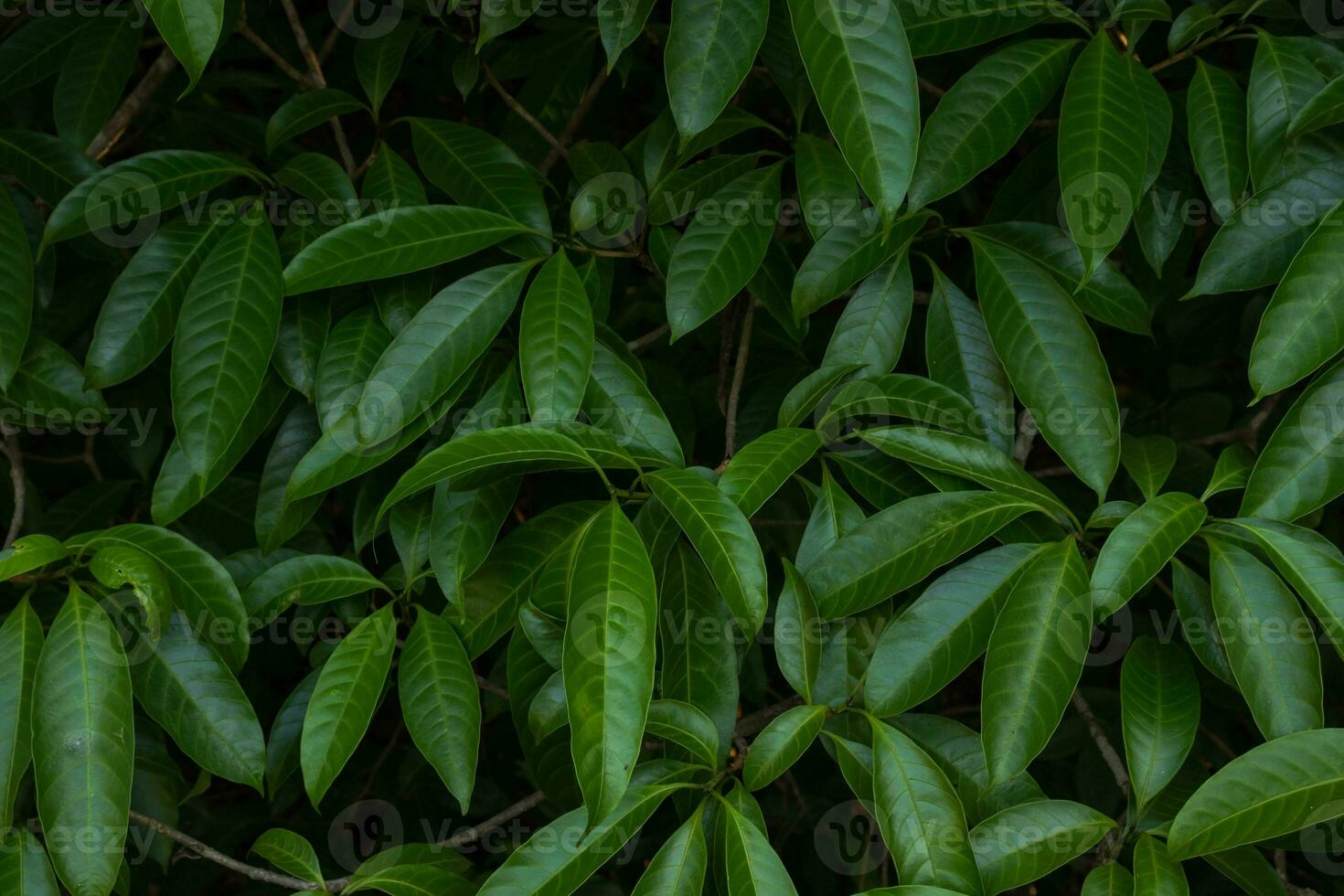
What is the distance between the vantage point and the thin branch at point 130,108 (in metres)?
1.64

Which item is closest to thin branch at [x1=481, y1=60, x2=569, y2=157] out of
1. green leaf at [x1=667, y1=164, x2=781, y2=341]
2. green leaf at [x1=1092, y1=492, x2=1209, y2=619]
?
green leaf at [x1=667, y1=164, x2=781, y2=341]

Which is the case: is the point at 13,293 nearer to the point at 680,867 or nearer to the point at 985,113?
the point at 680,867

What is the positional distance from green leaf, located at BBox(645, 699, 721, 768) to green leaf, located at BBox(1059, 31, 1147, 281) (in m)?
0.55

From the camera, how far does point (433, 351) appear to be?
1.22 metres

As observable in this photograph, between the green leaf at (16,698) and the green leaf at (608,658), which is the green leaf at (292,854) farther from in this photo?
the green leaf at (608,658)

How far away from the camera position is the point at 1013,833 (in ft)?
3.49

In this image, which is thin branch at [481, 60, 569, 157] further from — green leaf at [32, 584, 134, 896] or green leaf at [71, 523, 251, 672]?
green leaf at [32, 584, 134, 896]

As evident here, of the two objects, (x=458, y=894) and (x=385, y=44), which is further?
(x=385, y=44)

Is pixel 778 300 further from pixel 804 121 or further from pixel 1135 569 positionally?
pixel 1135 569

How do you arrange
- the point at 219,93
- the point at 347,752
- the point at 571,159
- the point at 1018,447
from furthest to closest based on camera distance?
the point at 219,93
the point at 571,159
the point at 1018,447
the point at 347,752

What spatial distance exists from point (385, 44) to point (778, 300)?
2.07ft

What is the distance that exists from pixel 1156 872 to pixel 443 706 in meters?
0.70

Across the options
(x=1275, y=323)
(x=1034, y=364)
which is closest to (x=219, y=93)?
(x=1034, y=364)

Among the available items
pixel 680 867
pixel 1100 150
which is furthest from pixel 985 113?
pixel 680 867
